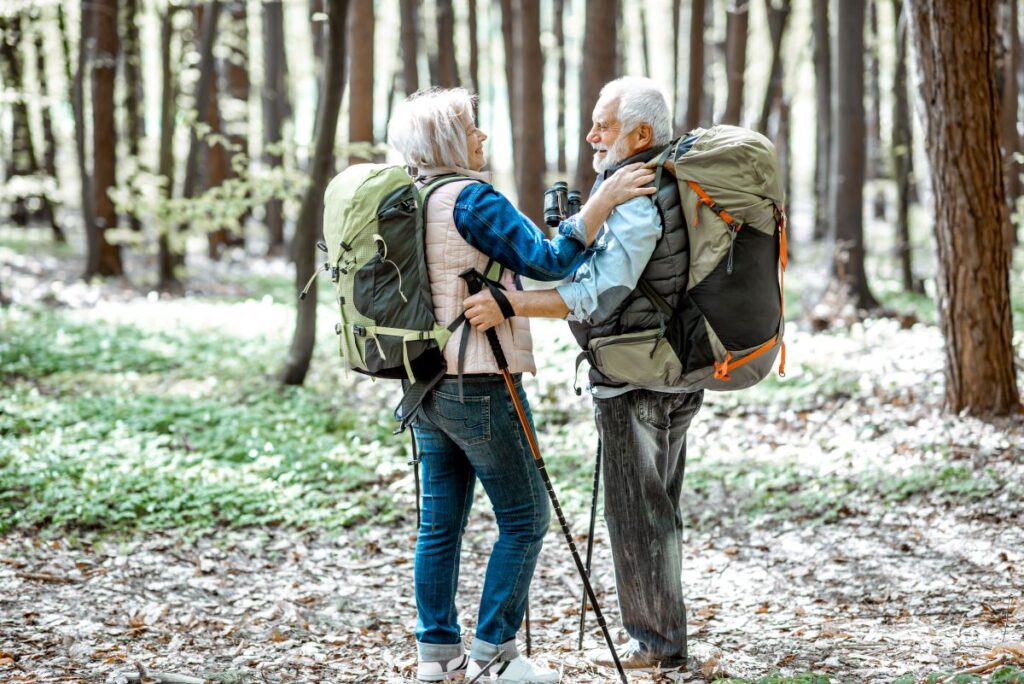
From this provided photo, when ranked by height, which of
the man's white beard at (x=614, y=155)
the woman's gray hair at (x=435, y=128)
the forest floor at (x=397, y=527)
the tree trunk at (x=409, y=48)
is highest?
the tree trunk at (x=409, y=48)

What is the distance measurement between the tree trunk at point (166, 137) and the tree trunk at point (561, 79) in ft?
38.1

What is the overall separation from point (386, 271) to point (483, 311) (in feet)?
1.20

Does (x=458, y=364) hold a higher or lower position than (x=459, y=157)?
lower

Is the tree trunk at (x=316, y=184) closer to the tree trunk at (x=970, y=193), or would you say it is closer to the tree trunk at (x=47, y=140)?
the tree trunk at (x=970, y=193)

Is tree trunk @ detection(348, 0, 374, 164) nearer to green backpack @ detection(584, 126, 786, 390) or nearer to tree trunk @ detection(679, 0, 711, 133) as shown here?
tree trunk @ detection(679, 0, 711, 133)

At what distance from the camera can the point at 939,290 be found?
663 cm

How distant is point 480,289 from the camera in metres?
3.21

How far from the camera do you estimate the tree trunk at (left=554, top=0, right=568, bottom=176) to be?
2453 centimetres

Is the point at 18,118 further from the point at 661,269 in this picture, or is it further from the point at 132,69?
the point at 661,269

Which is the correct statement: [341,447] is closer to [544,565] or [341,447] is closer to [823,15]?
[544,565]

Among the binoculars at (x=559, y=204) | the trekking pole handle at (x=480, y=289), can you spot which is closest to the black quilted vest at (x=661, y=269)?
the binoculars at (x=559, y=204)

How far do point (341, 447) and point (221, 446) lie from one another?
0.94 metres

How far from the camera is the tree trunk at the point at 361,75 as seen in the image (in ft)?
36.0

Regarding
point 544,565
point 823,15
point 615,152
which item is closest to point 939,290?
point 544,565
